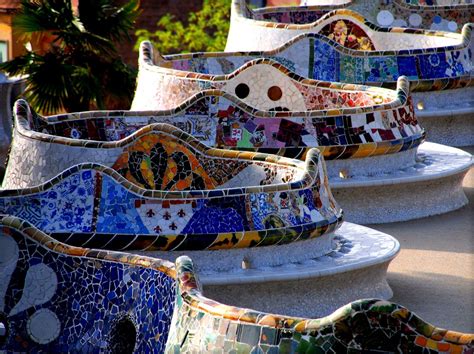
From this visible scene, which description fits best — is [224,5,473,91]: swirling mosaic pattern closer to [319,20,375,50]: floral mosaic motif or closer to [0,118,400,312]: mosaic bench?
[319,20,375,50]: floral mosaic motif

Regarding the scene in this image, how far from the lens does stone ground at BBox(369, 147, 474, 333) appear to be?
30.8 feet

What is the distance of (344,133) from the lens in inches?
465

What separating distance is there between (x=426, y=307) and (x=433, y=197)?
9.09 ft

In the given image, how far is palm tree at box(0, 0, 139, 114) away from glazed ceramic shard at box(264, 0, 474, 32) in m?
2.03

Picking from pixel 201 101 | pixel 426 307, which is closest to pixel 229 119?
pixel 201 101

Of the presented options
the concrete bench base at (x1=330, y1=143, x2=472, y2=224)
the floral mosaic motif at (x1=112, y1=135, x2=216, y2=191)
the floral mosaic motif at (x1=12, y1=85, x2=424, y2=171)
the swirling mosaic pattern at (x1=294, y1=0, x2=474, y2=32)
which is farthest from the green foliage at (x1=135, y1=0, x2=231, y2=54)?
the floral mosaic motif at (x1=112, y1=135, x2=216, y2=191)

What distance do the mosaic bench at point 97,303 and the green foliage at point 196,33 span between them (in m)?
18.2

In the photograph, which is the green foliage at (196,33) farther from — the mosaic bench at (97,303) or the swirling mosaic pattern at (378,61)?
the mosaic bench at (97,303)

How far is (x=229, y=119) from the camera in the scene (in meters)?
11.7

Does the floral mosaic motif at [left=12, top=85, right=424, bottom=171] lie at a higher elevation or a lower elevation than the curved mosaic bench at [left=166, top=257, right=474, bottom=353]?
lower

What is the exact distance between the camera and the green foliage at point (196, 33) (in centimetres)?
2639

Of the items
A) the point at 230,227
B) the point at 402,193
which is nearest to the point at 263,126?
the point at 402,193

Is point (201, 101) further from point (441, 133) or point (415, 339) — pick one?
point (415, 339)

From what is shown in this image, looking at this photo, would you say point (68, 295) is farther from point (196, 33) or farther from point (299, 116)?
point (196, 33)
